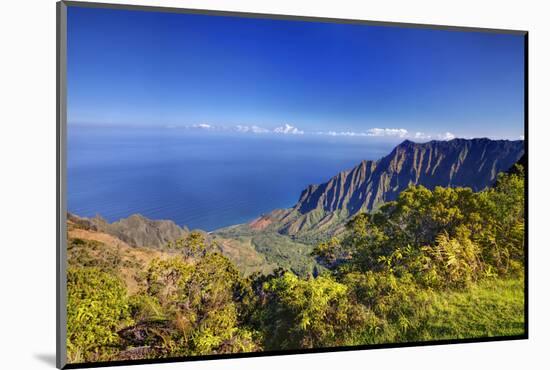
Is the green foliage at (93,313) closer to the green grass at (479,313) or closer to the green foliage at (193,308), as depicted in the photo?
the green foliage at (193,308)

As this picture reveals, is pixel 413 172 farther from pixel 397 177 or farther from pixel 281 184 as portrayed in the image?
pixel 281 184

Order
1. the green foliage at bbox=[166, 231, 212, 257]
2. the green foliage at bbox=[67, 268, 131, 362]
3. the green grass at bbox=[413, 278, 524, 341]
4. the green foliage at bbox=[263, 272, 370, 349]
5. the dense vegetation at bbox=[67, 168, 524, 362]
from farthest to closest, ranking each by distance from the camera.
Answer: the green grass at bbox=[413, 278, 524, 341] → the green foliage at bbox=[263, 272, 370, 349] → the green foliage at bbox=[166, 231, 212, 257] → the dense vegetation at bbox=[67, 168, 524, 362] → the green foliage at bbox=[67, 268, 131, 362]

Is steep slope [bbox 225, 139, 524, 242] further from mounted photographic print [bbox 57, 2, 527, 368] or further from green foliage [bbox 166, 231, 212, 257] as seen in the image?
green foliage [bbox 166, 231, 212, 257]

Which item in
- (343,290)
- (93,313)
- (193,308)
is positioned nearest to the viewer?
(93,313)

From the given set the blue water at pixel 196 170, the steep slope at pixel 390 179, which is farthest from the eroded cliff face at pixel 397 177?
the blue water at pixel 196 170

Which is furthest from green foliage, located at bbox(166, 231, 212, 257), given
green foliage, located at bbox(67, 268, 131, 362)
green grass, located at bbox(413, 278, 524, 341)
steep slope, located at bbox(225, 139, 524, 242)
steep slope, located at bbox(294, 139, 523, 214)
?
green grass, located at bbox(413, 278, 524, 341)

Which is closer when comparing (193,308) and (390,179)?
(193,308)

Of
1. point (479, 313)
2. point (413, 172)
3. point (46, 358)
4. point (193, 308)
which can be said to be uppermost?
point (413, 172)

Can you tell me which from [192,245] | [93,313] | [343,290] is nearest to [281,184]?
[192,245]

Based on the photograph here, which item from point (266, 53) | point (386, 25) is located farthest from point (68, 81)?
point (386, 25)
